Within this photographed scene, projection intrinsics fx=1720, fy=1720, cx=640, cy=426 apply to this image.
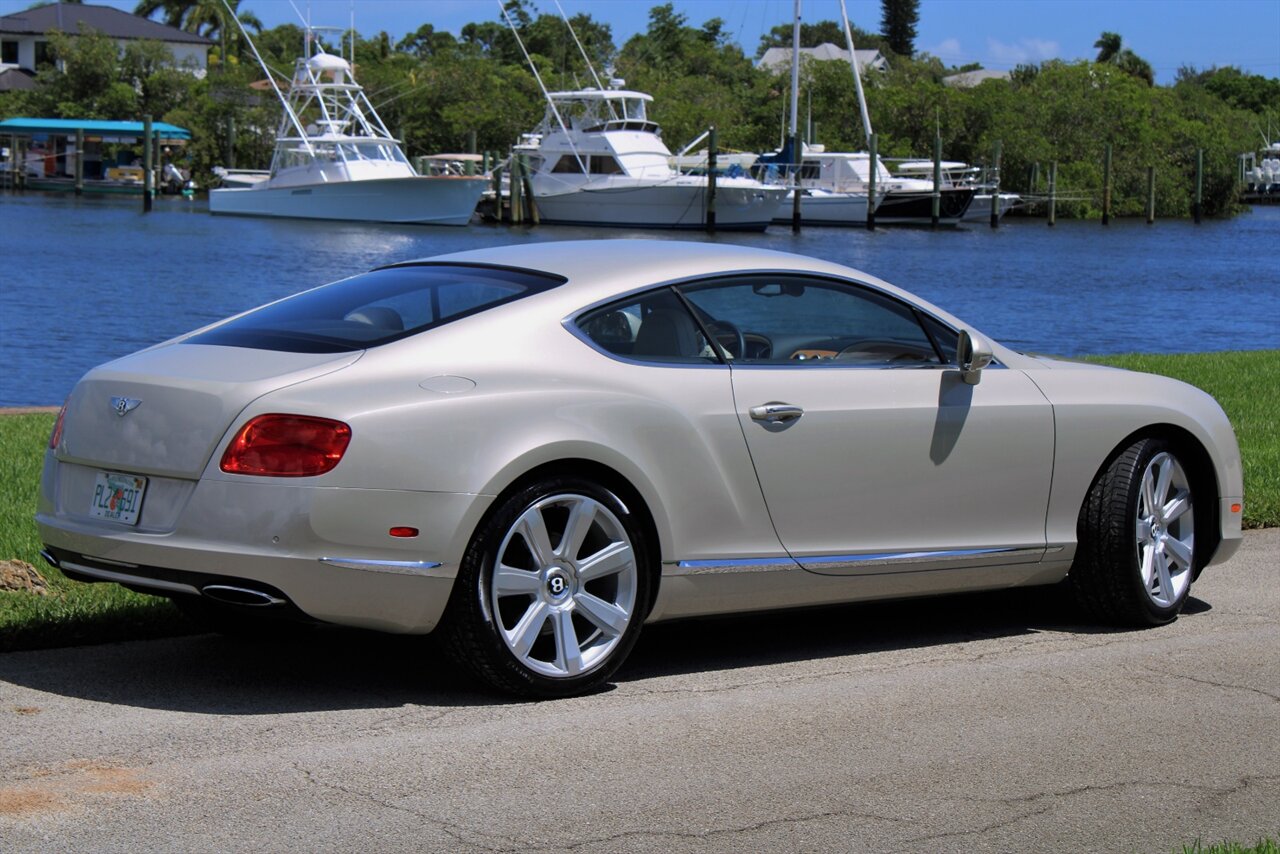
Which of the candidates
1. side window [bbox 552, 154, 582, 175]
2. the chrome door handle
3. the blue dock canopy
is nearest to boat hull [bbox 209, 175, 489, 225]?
side window [bbox 552, 154, 582, 175]

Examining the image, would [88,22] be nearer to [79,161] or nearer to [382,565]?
[79,161]

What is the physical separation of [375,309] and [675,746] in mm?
1832

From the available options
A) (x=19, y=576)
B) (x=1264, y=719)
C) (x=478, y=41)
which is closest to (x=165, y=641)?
(x=19, y=576)

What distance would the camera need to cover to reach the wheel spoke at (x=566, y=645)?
5.40m

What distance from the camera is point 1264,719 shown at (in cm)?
553

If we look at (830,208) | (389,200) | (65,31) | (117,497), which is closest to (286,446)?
(117,497)

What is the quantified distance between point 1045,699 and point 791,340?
5.21ft

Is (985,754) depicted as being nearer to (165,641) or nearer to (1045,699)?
(1045,699)

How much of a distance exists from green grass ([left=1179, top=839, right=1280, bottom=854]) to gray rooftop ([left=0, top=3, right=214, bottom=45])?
112 m

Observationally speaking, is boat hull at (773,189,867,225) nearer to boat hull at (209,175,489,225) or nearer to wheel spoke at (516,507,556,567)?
boat hull at (209,175,489,225)

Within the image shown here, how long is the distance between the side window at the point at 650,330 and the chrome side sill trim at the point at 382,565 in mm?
1023

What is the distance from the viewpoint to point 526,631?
17.5 ft

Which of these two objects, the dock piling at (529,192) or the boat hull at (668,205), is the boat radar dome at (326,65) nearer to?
the dock piling at (529,192)

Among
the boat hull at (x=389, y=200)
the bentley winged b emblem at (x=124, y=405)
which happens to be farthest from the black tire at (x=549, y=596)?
the boat hull at (x=389, y=200)
